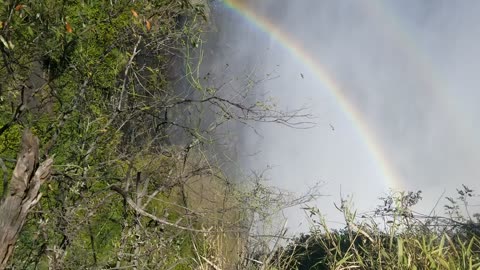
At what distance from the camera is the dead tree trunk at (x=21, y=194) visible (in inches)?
74.2

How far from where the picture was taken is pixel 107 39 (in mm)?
5246

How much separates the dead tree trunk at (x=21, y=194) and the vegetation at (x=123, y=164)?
791 millimetres

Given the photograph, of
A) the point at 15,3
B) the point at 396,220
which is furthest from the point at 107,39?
the point at 396,220

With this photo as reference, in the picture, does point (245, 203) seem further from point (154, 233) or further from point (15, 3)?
point (15, 3)

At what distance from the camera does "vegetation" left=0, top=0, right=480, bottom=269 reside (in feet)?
9.30

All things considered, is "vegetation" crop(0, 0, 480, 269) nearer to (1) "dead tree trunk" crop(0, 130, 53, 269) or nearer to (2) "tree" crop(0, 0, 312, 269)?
(2) "tree" crop(0, 0, 312, 269)

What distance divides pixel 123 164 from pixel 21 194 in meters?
3.26

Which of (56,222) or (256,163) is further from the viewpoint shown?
(256,163)

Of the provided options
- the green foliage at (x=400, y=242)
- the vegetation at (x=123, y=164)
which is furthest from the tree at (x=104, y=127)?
the green foliage at (x=400, y=242)

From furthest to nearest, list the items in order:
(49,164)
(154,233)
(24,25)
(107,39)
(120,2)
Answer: (107,39) < (120,2) < (154,233) < (24,25) < (49,164)

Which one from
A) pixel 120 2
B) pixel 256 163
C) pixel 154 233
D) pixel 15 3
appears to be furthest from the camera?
pixel 256 163

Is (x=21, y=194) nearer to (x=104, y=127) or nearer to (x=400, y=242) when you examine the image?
(x=400, y=242)

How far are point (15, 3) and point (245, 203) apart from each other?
266 centimetres

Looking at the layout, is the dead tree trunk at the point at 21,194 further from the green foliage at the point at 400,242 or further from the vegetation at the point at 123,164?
the green foliage at the point at 400,242
